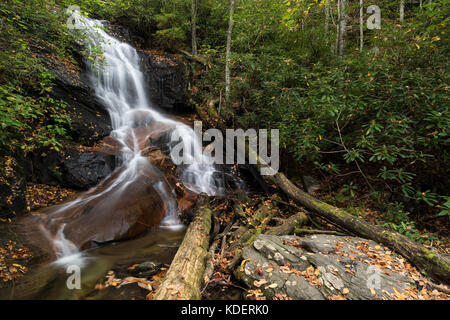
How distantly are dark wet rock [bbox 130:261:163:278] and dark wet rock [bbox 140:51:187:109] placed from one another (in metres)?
8.80

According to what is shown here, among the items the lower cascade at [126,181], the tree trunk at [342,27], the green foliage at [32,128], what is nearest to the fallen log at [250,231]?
the lower cascade at [126,181]

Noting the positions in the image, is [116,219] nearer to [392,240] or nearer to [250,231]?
[250,231]

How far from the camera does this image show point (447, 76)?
3.82 meters

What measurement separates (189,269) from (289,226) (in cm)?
240

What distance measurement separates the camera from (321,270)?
2.77 metres

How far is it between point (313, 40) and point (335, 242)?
852 centimetres

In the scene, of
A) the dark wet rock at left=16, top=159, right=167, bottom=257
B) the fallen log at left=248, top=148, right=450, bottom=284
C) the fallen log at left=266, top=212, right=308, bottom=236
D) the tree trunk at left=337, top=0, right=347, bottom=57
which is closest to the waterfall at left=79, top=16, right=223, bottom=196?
the dark wet rock at left=16, top=159, right=167, bottom=257

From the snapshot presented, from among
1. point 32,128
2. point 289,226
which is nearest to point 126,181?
point 32,128

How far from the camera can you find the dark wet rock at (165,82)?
10.5m

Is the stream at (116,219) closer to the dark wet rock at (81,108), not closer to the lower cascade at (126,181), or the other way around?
the lower cascade at (126,181)

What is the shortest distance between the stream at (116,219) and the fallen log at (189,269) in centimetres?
63

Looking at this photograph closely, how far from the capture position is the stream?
308cm
